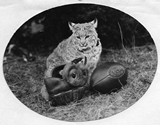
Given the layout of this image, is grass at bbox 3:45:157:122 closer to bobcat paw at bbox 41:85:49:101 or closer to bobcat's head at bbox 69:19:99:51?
bobcat paw at bbox 41:85:49:101

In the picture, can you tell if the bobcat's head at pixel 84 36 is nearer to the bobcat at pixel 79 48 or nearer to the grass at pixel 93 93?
the bobcat at pixel 79 48

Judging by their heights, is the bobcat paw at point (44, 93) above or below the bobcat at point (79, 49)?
below

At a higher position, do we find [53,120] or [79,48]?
[79,48]

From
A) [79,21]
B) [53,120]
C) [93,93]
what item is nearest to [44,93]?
[53,120]

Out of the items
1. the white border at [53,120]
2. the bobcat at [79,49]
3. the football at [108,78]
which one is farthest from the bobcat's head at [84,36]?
the white border at [53,120]

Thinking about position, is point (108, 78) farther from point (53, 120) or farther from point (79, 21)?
point (79, 21)

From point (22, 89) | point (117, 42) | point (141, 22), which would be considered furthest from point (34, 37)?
point (141, 22)

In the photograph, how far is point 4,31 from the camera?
11.7ft

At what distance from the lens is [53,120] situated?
276 cm

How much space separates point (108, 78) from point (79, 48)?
0.52m

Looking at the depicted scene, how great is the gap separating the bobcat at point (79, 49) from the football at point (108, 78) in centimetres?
16

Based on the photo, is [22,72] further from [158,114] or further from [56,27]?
[158,114]

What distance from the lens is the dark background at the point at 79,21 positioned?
10.5 feet

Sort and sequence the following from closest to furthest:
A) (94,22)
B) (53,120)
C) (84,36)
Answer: (53,120)
(84,36)
(94,22)
